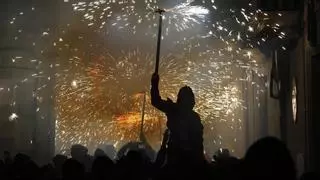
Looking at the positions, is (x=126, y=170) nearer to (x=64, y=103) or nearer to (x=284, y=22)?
(x=284, y=22)

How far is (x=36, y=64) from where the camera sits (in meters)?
32.8

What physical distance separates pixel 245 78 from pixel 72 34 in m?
5.57

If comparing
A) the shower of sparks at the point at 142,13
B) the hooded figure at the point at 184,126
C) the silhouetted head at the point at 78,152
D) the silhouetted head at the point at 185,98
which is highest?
the shower of sparks at the point at 142,13

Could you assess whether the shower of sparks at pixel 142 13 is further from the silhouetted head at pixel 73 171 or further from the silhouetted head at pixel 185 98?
the silhouetted head at pixel 73 171

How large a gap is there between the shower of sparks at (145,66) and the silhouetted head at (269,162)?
35.2 ft

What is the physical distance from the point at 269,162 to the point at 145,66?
13.6 metres

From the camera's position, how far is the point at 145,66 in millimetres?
17547

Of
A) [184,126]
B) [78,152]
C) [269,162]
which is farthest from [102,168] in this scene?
[78,152]

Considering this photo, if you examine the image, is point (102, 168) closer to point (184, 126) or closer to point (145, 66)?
point (184, 126)

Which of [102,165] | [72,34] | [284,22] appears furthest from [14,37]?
[102,165]

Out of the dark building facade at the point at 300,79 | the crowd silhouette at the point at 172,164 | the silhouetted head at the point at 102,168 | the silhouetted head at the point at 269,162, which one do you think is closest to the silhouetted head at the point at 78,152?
the crowd silhouette at the point at 172,164

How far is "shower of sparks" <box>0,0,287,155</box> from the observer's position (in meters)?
16.2

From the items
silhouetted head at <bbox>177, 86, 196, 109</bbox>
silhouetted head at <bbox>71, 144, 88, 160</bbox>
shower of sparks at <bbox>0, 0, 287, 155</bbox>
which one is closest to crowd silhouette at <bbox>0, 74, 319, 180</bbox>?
silhouetted head at <bbox>177, 86, 196, 109</bbox>

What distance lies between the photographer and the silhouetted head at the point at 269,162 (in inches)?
158
